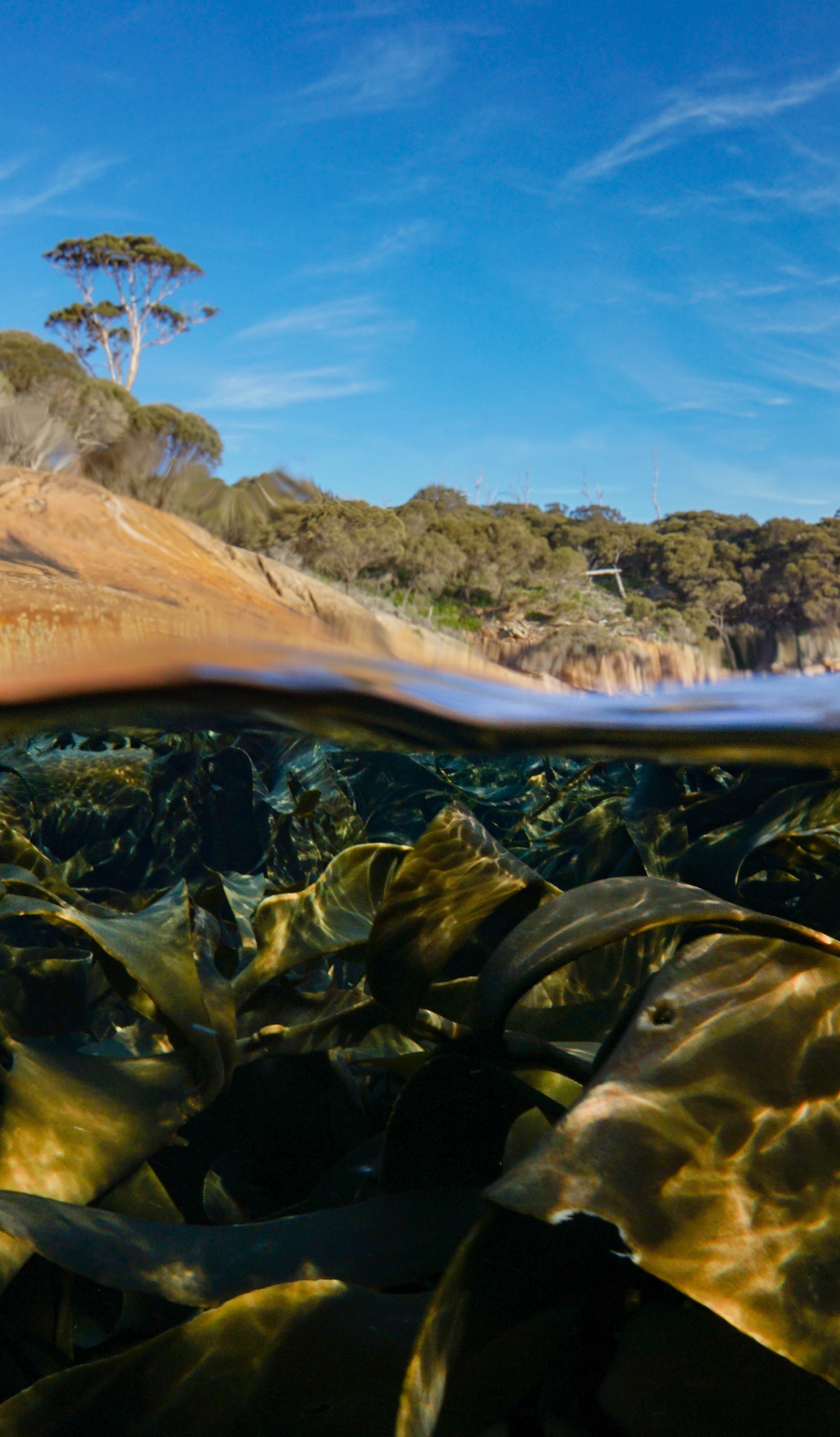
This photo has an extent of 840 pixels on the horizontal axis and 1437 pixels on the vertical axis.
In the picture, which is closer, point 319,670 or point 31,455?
point 31,455

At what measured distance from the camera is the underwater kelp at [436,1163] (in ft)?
1.65

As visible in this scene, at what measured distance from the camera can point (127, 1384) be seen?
0.55 m

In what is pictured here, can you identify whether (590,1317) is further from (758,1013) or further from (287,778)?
(287,778)

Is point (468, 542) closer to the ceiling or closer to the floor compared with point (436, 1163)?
closer to the ceiling

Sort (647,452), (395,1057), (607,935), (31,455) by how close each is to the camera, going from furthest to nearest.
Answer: (647,452), (31,455), (395,1057), (607,935)

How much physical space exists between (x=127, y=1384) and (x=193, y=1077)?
0.48 metres

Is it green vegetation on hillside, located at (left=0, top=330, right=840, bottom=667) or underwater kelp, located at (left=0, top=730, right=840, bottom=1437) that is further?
green vegetation on hillside, located at (left=0, top=330, right=840, bottom=667)

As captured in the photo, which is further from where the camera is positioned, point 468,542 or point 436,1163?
point 468,542

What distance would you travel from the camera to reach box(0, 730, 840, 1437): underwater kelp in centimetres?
50

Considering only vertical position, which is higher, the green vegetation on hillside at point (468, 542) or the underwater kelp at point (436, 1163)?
the green vegetation on hillside at point (468, 542)

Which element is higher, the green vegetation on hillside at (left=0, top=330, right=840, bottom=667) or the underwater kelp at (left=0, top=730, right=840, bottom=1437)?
the green vegetation on hillside at (left=0, top=330, right=840, bottom=667)

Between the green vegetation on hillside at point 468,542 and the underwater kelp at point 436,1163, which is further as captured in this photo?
the green vegetation on hillside at point 468,542

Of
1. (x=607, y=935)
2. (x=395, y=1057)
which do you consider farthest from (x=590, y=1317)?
(x=395, y=1057)

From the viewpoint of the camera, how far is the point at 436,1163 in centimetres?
75
